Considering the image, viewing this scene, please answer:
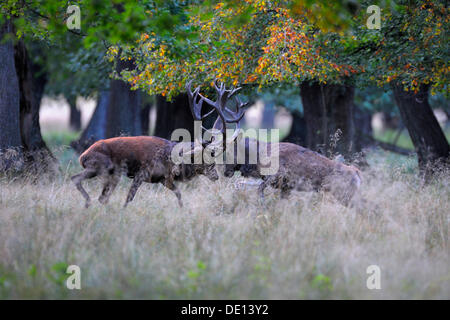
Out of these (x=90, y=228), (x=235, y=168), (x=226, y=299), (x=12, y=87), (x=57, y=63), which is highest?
(x=57, y=63)

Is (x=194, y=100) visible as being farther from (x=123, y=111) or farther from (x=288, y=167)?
(x=123, y=111)

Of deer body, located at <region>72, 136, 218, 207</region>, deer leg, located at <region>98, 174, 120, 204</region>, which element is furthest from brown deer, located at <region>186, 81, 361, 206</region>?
deer leg, located at <region>98, 174, 120, 204</region>

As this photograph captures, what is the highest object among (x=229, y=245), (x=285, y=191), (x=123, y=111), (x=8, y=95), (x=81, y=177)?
(x=8, y=95)

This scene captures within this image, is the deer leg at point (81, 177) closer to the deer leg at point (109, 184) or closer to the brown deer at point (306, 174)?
the deer leg at point (109, 184)

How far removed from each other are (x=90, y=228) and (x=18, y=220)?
1.12 metres

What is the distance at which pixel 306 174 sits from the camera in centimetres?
882

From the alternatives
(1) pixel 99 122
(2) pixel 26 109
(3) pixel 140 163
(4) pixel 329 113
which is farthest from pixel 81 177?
(1) pixel 99 122

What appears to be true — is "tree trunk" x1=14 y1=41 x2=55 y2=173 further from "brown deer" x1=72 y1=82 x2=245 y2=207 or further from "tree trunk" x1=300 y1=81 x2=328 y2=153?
"tree trunk" x1=300 y1=81 x2=328 y2=153

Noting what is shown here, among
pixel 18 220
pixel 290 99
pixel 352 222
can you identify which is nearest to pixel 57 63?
pixel 290 99

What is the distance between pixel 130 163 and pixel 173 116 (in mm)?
6352

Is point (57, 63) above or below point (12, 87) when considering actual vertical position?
above

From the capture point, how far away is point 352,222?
7.52m

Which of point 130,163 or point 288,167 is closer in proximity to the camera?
point 288,167

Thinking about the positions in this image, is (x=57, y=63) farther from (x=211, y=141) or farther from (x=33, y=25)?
(x=211, y=141)
